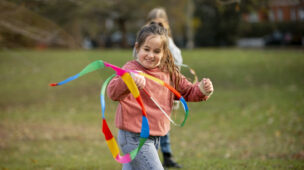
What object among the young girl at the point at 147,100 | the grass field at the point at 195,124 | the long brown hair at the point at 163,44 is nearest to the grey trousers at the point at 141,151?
the young girl at the point at 147,100

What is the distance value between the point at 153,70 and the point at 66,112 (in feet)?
32.2

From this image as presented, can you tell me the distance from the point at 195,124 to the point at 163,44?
7.68 m

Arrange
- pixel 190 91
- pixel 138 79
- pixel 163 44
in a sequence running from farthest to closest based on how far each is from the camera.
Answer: pixel 190 91 → pixel 163 44 → pixel 138 79

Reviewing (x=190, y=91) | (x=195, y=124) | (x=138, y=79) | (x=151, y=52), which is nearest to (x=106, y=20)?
(x=195, y=124)

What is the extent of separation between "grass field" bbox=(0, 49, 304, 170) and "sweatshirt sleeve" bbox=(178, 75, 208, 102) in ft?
7.66

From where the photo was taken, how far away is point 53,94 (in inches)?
647

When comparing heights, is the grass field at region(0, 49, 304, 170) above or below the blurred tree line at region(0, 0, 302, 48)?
below

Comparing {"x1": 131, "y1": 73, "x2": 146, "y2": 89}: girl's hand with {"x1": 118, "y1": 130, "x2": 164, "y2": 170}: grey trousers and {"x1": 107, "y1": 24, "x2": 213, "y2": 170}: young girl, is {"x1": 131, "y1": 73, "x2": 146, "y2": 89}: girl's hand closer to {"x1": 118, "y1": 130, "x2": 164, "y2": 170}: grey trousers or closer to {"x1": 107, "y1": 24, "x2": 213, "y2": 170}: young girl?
{"x1": 107, "y1": 24, "x2": 213, "y2": 170}: young girl

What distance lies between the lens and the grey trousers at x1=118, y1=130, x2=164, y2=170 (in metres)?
3.37

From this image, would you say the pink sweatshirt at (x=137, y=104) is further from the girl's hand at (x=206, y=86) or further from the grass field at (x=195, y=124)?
the grass field at (x=195, y=124)

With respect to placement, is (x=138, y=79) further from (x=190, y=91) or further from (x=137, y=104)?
(x=190, y=91)

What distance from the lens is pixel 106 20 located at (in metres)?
42.6

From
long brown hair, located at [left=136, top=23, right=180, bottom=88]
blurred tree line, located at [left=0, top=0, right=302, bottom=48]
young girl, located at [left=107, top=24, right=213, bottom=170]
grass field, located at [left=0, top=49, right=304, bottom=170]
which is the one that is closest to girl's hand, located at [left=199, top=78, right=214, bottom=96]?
young girl, located at [left=107, top=24, right=213, bottom=170]

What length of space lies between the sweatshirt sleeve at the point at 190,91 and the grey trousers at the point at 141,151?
1.67ft
